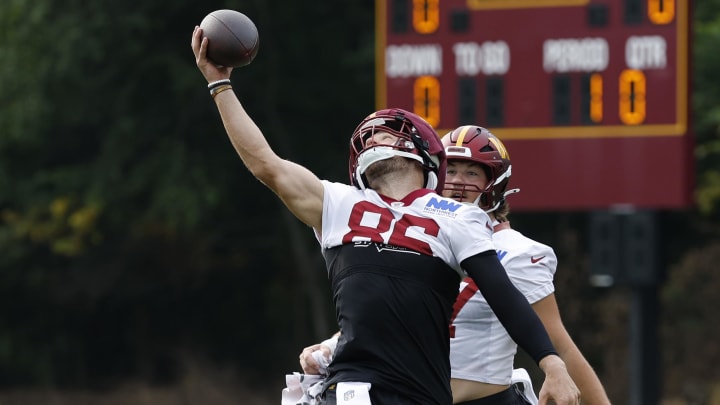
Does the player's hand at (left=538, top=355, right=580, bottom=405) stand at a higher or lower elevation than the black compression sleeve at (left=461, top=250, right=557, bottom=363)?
lower

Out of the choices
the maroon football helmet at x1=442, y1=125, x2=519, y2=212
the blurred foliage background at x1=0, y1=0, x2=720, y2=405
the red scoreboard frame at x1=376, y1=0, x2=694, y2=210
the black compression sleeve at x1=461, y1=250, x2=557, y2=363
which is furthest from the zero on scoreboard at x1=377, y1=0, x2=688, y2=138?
the black compression sleeve at x1=461, y1=250, x2=557, y2=363

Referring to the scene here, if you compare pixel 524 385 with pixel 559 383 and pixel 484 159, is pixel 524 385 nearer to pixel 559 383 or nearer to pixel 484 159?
pixel 484 159

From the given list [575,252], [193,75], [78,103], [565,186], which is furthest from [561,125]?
[78,103]

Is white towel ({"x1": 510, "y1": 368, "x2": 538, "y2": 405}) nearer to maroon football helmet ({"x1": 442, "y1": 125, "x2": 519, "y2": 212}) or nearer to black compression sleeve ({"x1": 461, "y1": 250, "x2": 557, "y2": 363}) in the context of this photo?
maroon football helmet ({"x1": 442, "y1": 125, "x2": 519, "y2": 212})

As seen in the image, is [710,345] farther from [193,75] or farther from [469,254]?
[469,254]

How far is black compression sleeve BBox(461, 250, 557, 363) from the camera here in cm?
432

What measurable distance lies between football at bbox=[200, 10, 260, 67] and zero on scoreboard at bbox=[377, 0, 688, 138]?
9307mm

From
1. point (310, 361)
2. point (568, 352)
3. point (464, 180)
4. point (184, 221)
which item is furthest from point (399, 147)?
point (184, 221)

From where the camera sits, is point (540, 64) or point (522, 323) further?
point (540, 64)

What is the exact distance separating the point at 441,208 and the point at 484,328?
2.75 feet

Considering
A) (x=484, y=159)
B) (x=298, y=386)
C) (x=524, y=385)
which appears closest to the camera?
(x=298, y=386)

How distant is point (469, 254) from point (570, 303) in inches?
644

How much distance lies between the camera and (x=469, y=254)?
438 cm

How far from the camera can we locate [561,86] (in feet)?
46.2
